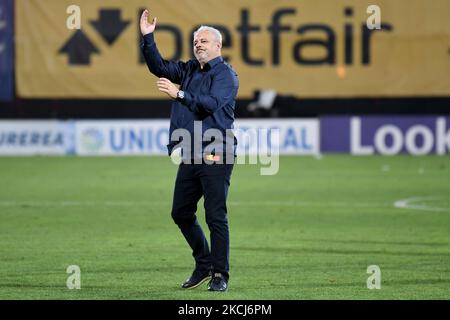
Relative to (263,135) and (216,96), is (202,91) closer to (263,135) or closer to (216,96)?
(216,96)

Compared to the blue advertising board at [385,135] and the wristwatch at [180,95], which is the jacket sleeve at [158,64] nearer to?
the wristwatch at [180,95]

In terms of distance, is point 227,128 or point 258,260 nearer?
point 227,128

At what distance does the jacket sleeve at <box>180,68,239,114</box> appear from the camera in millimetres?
9289

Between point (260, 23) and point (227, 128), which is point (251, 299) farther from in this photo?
point (260, 23)

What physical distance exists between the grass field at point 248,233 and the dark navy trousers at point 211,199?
339mm

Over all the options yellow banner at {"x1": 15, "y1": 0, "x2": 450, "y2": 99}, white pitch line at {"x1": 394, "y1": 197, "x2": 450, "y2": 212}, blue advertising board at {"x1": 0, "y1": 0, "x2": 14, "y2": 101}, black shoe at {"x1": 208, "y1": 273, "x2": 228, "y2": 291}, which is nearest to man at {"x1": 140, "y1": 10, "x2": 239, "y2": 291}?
black shoe at {"x1": 208, "y1": 273, "x2": 228, "y2": 291}

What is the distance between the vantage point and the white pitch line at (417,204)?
17.1 metres

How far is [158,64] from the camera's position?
9766 mm

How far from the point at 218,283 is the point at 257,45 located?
21.6 meters

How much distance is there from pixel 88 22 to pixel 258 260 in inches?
769

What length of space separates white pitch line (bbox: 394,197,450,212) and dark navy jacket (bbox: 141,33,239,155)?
26.2 ft

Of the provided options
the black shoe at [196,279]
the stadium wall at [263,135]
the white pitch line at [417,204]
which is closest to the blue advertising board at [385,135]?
the stadium wall at [263,135]

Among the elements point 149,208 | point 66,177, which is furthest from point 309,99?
point 149,208

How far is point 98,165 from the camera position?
84.5 ft
